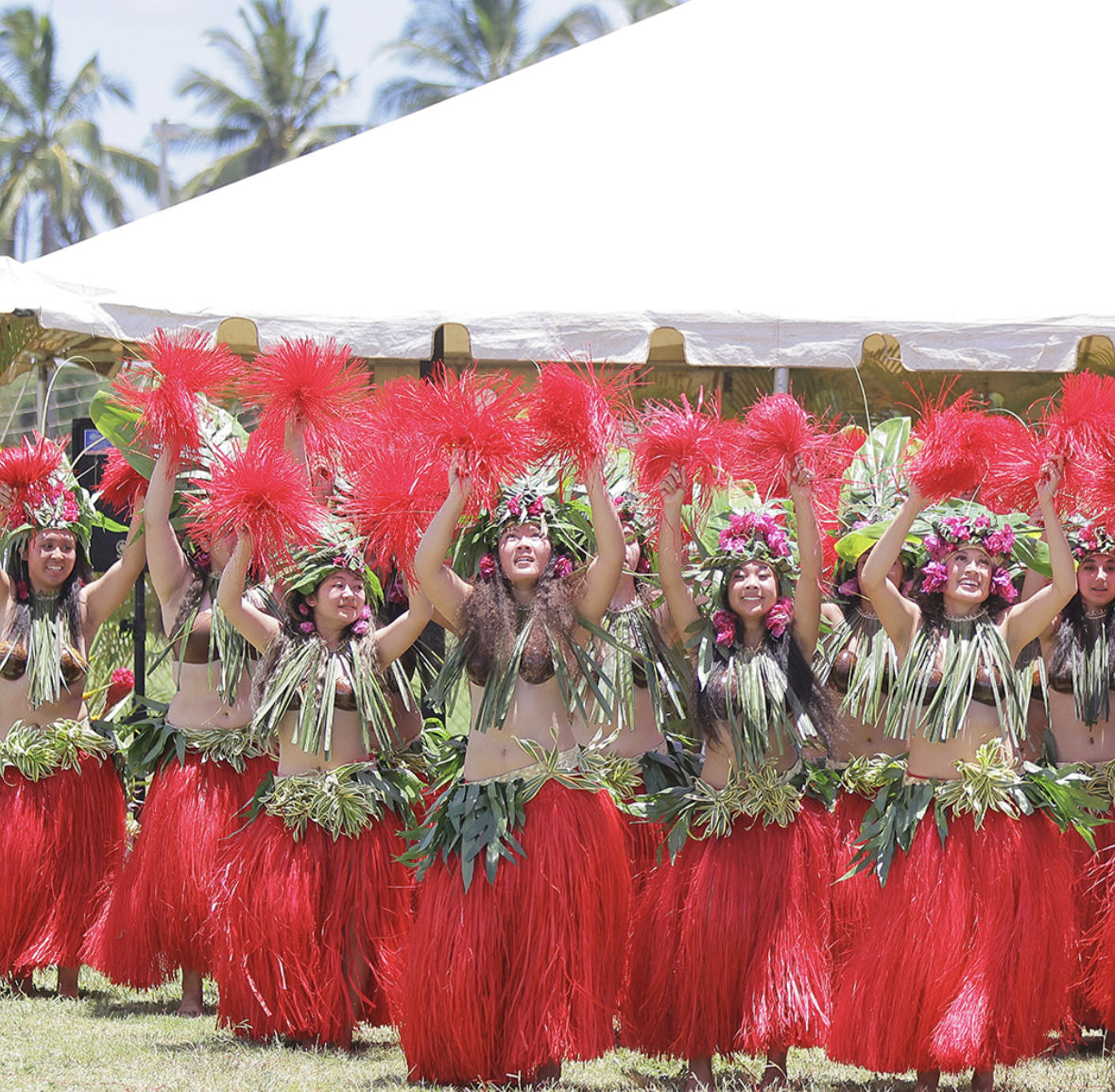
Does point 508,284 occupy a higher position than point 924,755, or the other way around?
point 508,284

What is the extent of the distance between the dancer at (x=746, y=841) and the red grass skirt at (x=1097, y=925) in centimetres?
72

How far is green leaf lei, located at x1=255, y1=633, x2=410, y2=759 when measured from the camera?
13.6ft

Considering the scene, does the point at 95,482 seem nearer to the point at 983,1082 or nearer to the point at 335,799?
the point at 335,799

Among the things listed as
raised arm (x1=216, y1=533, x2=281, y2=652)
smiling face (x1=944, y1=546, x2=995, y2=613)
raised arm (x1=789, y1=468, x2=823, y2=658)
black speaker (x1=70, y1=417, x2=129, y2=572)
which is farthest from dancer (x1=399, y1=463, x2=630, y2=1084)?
black speaker (x1=70, y1=417, x2=129, y2=572)

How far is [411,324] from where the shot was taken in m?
5.71

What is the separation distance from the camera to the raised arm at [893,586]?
362cm

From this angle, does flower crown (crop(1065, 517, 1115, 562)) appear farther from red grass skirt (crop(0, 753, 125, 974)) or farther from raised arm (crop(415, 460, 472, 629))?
red grass skirt (crop(0, 753, 125, 974))

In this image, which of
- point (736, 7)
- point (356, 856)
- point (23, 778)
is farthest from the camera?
point (736, 7)

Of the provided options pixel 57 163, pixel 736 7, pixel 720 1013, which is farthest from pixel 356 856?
pixel 57 163

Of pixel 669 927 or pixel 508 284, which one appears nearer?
pixel 669 927

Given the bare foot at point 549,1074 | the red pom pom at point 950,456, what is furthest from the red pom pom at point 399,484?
the bare foot at point 549,1074

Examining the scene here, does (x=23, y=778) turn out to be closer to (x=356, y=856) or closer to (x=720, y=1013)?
(x=356, y=856)

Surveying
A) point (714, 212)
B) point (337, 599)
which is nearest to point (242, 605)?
point (337, 599)

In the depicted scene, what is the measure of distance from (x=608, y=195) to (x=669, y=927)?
3414 millimetres
